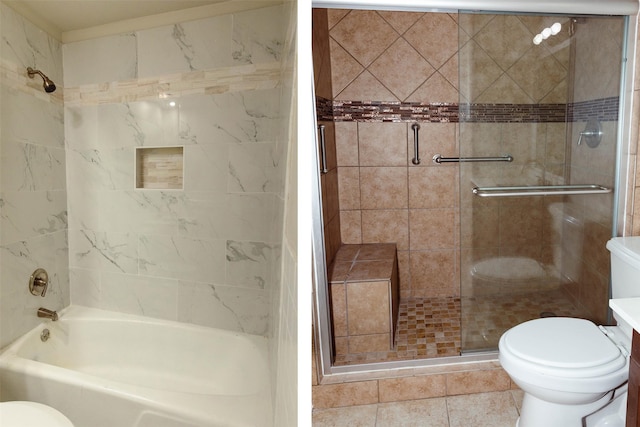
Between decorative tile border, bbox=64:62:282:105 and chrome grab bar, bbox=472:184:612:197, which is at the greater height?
decorative tile border, bbox=64:62:282:105

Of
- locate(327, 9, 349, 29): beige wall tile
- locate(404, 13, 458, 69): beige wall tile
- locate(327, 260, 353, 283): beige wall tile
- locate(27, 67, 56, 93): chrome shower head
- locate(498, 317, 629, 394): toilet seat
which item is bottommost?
locate(498, 317, 629, 394): toilet seat

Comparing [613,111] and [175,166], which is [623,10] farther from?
[175,166]

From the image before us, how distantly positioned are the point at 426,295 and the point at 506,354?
1.02 meters

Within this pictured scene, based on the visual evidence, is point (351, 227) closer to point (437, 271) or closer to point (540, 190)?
point (437, 271)

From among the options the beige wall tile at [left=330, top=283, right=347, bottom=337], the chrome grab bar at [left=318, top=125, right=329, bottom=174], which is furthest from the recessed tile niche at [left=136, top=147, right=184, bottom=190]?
the beige wall tile at [left=330, top=283, right=347, bottom=337]

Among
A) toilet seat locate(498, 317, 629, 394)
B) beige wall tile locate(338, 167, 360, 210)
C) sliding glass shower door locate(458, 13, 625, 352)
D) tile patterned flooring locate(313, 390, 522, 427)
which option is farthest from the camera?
beige wall tile locate(338, 167, 360, 210)

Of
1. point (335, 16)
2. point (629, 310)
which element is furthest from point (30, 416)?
point (335, 16)

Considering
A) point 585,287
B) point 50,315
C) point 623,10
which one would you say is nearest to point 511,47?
point 623,10

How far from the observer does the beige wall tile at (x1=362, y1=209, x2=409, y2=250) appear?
2463 mm

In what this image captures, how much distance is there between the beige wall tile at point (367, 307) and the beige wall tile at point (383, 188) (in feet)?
2.13

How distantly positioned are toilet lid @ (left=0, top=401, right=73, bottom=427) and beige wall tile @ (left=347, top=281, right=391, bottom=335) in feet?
3.51

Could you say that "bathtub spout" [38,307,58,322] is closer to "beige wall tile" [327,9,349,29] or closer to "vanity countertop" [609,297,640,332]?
"vanity countertop" [609,297,640,332]

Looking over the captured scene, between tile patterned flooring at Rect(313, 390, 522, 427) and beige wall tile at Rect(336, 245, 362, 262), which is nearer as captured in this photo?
tile patterned flooring at Rect(313, 390, 522, 427)

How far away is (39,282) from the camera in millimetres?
1333
